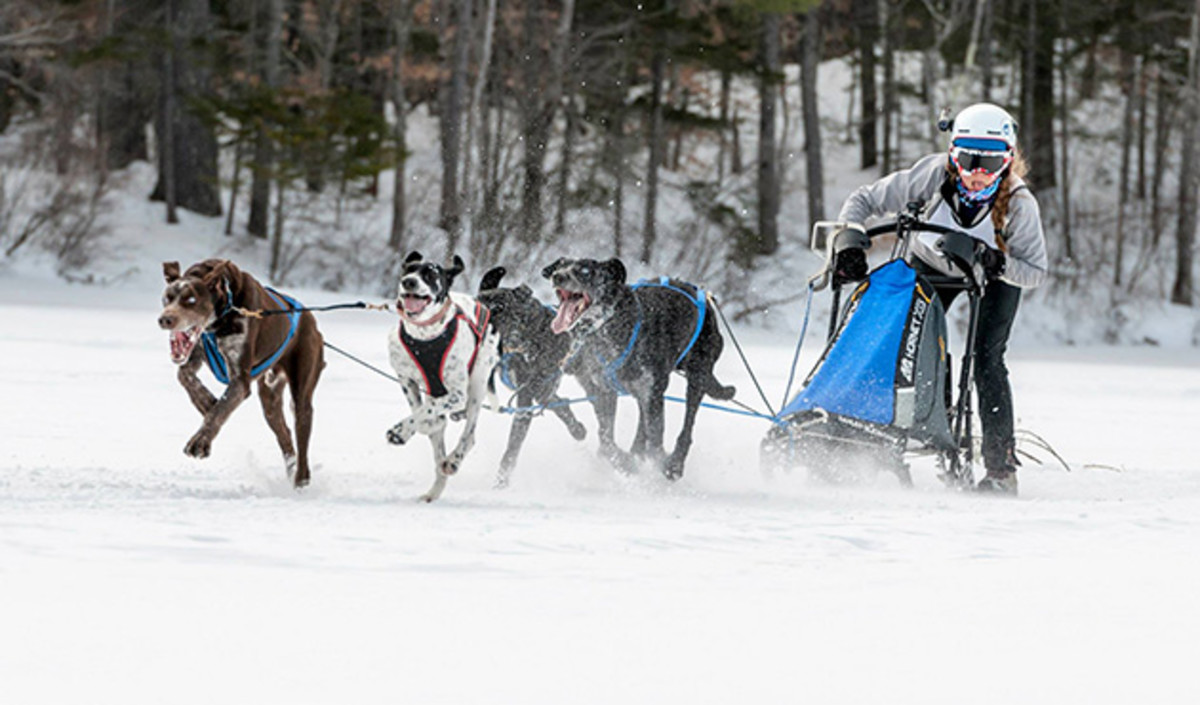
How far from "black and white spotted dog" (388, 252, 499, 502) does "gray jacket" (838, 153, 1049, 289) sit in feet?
5.84

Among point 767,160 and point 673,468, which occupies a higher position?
point 767,160

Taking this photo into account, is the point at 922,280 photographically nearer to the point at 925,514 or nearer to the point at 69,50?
the point at 925,514

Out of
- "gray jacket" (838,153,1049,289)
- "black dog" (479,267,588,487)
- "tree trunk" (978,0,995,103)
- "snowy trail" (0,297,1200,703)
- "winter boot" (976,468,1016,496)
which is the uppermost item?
"tree trunk" (978,0,995,103)

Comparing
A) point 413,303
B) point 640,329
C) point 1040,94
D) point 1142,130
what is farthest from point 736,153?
point 413,303

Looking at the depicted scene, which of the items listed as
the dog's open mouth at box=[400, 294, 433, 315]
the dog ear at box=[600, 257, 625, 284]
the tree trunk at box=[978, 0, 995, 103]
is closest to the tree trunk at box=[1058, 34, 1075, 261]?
the tree trunk at box=[978, 0, 995, 103]

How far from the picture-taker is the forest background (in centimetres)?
1948

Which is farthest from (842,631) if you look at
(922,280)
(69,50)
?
(69,50)

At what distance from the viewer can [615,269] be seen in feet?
19.1

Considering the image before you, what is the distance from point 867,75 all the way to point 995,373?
24530 millimetres

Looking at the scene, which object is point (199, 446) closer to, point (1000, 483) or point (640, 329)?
point (640, 329)

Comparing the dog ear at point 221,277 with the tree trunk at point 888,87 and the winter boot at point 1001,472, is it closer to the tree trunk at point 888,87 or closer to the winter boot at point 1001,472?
the winter boot at point 1001,472

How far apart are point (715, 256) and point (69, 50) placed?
12.8 m

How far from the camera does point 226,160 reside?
27.0 meters

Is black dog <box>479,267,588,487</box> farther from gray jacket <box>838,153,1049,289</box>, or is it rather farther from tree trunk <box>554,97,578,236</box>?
tree trunk <box>554,97,578,236</box>
